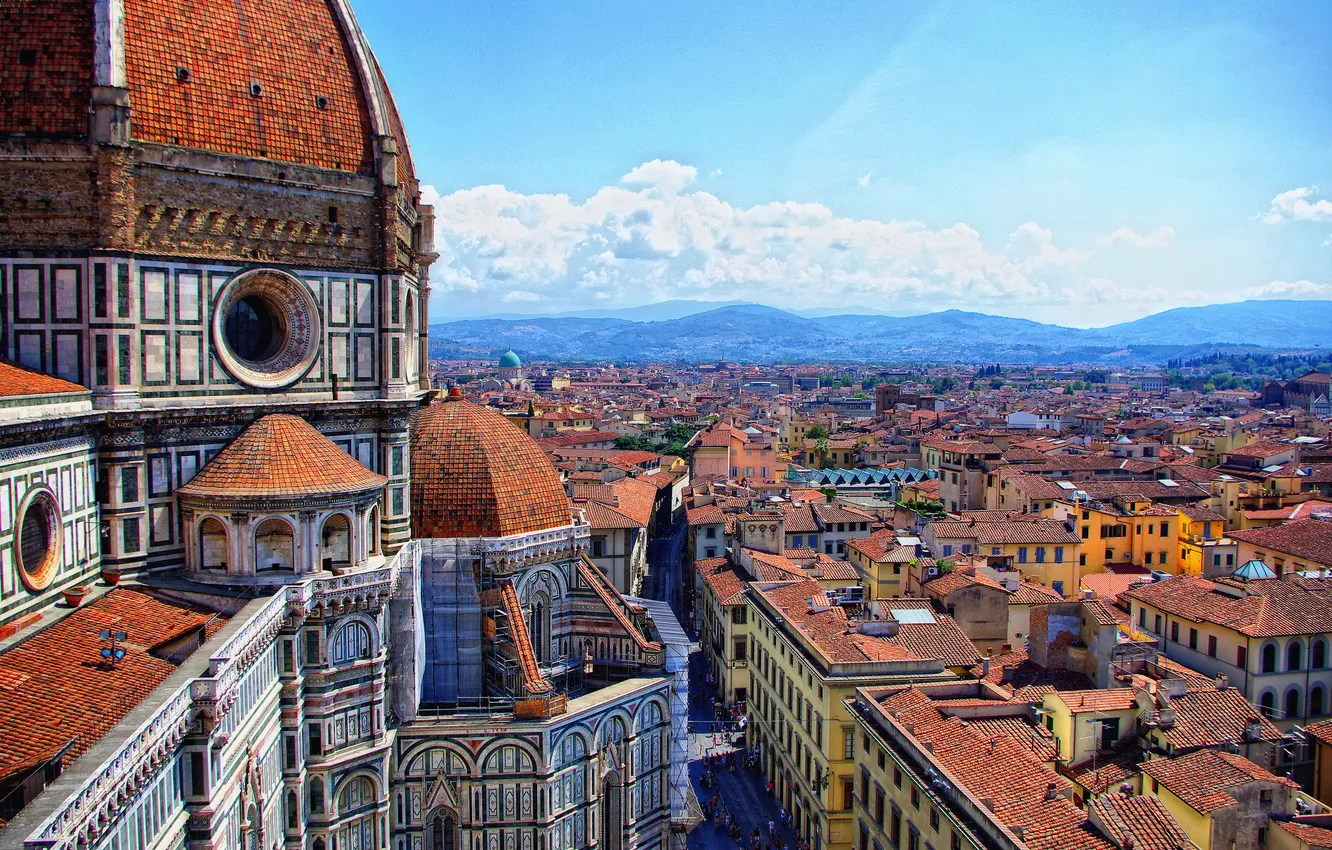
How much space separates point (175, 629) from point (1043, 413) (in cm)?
14080

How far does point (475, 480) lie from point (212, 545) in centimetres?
816

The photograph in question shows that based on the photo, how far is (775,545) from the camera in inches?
2189

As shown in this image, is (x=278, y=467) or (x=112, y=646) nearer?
(x=112, y=646)

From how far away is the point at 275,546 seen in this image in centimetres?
2303

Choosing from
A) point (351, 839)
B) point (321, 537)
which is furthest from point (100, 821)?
point (351, 839)

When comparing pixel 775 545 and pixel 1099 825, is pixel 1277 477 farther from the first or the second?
pixel 1099 825

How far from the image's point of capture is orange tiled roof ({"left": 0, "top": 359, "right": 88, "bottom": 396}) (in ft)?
63.5

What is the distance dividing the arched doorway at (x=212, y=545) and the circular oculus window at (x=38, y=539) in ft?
9.46

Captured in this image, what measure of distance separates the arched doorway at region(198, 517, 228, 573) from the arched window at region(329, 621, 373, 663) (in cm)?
279

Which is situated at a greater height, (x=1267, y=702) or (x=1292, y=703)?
(x=1267, y=702)

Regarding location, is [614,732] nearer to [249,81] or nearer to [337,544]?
[337,544]

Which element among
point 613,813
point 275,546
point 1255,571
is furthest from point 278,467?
point 1255,571

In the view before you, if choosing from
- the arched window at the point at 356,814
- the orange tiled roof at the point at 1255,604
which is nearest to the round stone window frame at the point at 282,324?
the arched window at the point at 356,814

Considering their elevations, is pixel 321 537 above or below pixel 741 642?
above
